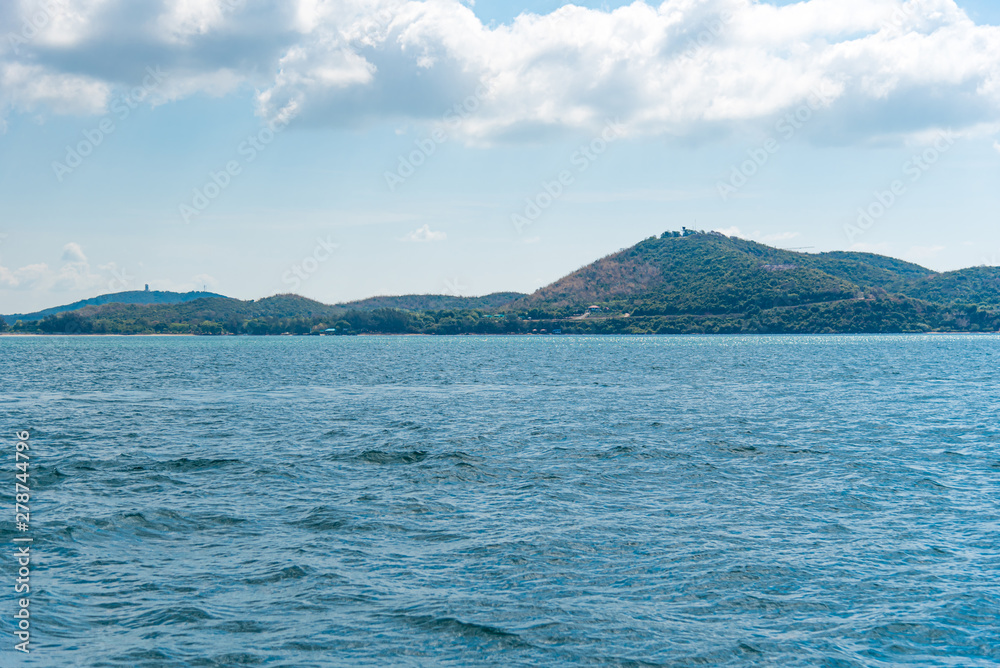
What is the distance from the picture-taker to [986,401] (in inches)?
2148

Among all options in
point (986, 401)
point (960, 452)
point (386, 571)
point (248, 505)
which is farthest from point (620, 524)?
point (986, 401)

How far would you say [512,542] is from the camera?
63.9ft

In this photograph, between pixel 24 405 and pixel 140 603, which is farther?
pixel 24 405

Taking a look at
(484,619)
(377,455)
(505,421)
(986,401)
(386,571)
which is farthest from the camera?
(986,401)

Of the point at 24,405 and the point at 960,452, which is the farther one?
the point at 24,405

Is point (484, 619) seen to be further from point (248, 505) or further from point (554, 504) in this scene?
point (248, 505)

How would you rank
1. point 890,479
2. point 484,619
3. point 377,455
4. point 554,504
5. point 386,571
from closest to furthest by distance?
point 484,619 → point 386,571 → point 554,504 → point 890,479 → point 377,455

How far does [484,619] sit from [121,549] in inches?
423

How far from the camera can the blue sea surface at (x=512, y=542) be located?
13.9m

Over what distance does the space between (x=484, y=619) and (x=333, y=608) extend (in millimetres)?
3254

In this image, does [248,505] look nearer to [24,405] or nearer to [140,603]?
[140,603]

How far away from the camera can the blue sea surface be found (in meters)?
13.9

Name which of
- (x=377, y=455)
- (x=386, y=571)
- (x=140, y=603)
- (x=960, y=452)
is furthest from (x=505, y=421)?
(x=140, y=603)

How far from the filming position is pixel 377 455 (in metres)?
32.3
